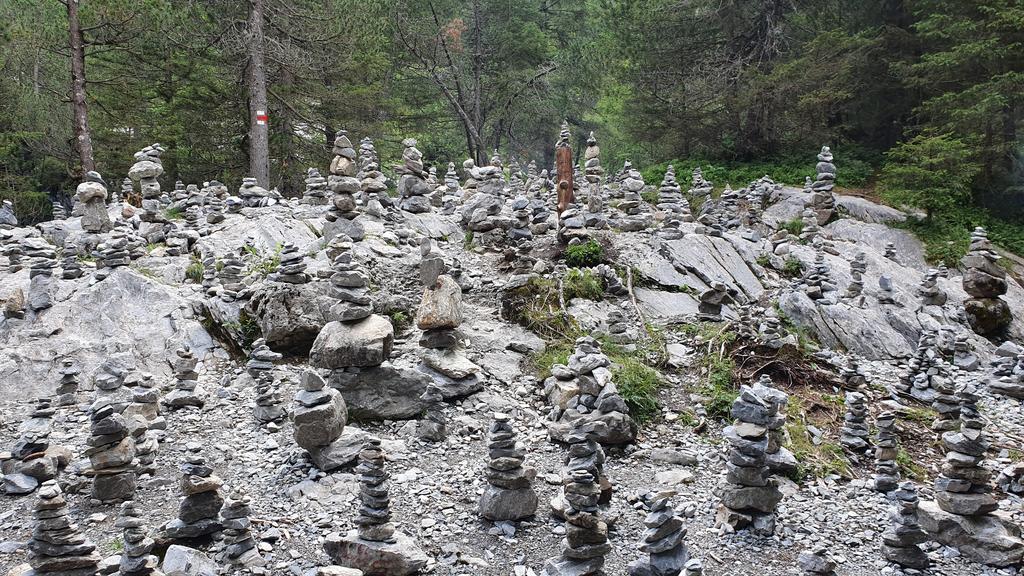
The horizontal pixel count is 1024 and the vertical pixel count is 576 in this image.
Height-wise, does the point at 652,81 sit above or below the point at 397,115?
above

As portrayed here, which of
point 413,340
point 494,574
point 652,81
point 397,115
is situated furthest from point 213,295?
point 652,81

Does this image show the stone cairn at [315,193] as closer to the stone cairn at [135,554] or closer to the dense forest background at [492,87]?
the dense forest background at [492,87]

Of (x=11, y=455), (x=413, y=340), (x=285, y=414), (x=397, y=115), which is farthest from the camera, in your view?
(x=397, y=115)

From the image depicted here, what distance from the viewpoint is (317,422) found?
8.02 meters

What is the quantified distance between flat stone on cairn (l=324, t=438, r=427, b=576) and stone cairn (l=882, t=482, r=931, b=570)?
15.6 ft

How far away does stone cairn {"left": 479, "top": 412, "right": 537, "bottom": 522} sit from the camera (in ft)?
24.1

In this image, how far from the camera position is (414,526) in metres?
7.18

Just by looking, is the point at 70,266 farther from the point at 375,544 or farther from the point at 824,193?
the point at 824,193

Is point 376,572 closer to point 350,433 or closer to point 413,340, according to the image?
point 350,433

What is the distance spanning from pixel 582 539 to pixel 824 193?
19.3 meters

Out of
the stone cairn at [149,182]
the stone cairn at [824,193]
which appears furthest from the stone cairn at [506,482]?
the stone cairn at [824,193]

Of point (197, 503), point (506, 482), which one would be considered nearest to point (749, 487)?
point (506, 482)

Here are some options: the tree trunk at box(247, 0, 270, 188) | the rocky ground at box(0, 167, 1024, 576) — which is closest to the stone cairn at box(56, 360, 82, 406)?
the rocky ground at box(0, 167, 1024, 576)

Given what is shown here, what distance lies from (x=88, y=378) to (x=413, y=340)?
5.14 m
